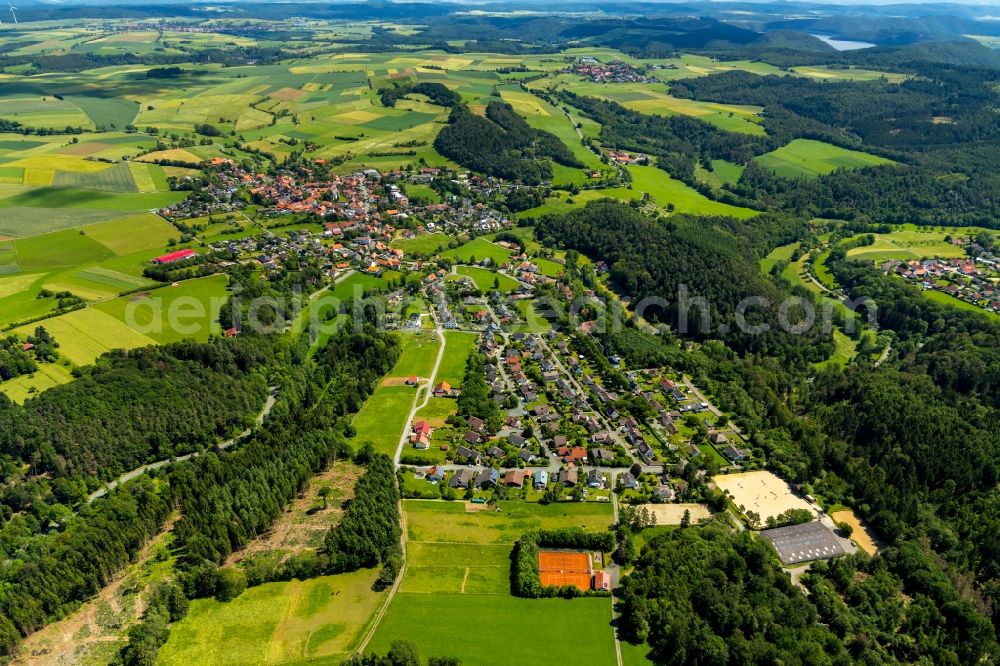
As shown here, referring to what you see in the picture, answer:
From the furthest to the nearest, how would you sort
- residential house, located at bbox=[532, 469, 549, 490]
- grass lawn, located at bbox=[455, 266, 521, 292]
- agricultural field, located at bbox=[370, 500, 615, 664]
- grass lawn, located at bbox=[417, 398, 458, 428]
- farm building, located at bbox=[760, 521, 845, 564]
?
1. grass lawn, located at bbox=[455, 266, 521, 292]
2. grass lawn, located at bbox=[417, 398, 458, 428]
3. residential house, located at bbox=[532, 469, 549, 490]
4. farm building, located at bbox=[760, 521, 845, 564]
5. agricultural field, located at bbox=[370, 500, 615, 664]

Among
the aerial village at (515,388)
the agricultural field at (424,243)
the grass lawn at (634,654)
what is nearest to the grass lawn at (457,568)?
the aerial village at (515,388)

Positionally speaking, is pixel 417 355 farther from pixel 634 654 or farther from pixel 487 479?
pixel 634 654

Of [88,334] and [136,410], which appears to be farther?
[88,334]

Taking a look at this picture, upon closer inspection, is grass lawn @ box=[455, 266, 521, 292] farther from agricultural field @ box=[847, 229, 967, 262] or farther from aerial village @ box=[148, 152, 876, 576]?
agricultural field @ box=[847, 229, 967, 262]

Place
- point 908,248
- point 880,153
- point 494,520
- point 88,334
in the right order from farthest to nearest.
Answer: point 880,153 → point 908,248 → point 88,334 → point 494,520

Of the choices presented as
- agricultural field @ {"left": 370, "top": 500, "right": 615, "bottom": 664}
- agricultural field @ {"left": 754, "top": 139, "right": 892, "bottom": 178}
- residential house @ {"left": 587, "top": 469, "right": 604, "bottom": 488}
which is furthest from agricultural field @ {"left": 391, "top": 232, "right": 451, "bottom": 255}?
agricultural field @ {"left": 754, "top": 139, "right": 892, "bottom": 178}

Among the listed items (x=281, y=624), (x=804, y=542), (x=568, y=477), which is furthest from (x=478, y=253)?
(x=281, y=624)
